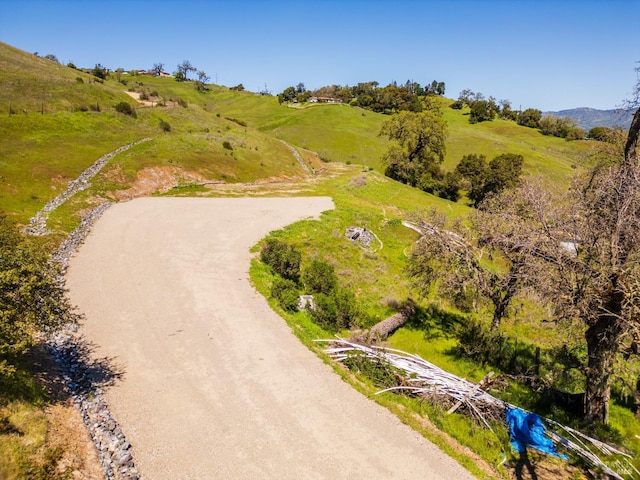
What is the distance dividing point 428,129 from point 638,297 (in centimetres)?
6157

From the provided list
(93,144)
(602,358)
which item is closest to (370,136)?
(93,144)

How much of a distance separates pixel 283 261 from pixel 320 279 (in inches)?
113

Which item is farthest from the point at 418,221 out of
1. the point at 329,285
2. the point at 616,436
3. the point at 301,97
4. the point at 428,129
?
the point at 301,97

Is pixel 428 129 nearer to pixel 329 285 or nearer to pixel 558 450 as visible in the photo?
pixel 329 285

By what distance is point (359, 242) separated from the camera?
3453cm

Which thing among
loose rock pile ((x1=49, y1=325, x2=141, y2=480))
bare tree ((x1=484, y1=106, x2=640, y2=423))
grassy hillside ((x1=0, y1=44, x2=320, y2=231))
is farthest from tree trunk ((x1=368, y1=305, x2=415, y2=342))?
grassy hillside ((x1=0, y1=44, x2=320, y2=231))

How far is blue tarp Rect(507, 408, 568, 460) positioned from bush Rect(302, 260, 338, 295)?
1346 cm

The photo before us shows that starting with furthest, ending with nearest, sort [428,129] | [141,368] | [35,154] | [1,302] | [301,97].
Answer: [301,97] → [428,129] → [35,154] → [141,368] → [1,302]

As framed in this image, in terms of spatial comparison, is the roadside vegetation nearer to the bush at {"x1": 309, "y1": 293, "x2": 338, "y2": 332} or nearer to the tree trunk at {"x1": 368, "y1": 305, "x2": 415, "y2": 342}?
the bush at {"x1": 309, "y1": 293, "x2": 338, "y2": 332}

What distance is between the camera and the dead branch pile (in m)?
12.2

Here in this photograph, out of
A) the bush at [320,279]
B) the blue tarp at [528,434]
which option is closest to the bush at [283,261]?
the bush at [320,279]

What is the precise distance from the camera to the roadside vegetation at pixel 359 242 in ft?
43.5

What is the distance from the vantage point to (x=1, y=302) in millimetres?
10078

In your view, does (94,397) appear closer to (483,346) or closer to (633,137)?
(483,346)
